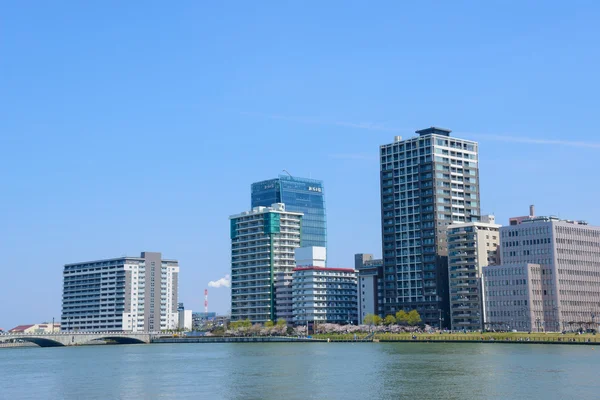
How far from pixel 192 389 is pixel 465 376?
114ft

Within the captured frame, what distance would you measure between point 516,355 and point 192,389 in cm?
6805

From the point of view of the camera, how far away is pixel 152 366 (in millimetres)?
140750

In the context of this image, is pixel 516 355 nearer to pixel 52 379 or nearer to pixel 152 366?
pixel 152 366

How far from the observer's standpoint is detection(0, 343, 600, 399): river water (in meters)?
87.0

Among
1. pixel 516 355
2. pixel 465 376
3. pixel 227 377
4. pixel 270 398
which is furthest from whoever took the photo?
pixel 516 355

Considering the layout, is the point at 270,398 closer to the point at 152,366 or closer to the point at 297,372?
the point at 297,372

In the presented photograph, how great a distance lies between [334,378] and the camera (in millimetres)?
103750

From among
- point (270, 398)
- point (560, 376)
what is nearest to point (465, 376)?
point (560, 376)

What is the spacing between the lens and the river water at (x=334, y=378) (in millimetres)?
87000

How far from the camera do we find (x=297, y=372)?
114500 mm

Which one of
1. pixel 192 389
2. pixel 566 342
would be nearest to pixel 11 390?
pixel 192 389

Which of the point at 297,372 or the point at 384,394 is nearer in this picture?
the point at 384,394

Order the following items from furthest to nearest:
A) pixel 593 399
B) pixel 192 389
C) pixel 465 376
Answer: pixel 465 376 → pixel 192 389 → pixel 593 399

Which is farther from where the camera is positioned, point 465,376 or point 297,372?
point 297,372
